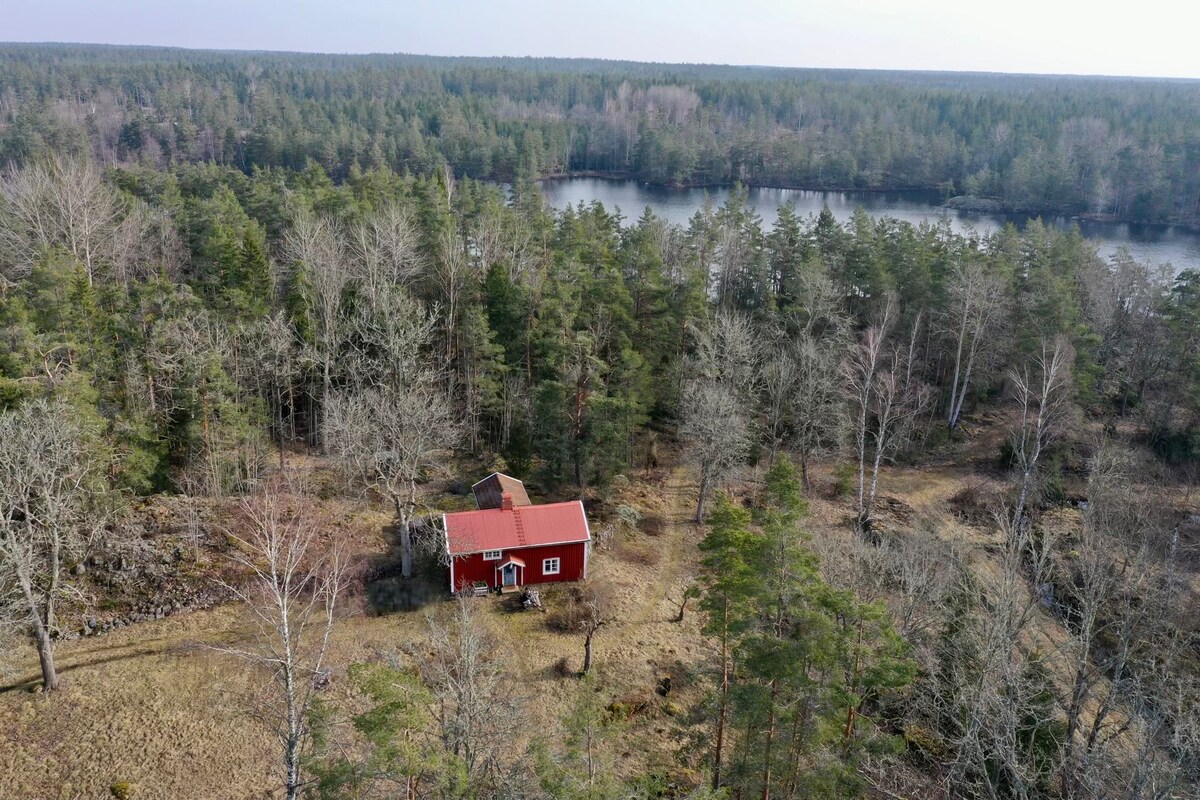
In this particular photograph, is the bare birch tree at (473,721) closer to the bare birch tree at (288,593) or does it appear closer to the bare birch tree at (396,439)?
the bare birch tree at (288,593)

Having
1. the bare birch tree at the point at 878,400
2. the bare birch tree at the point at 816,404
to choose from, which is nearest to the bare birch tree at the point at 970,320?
the bare birch tree at the point at 878,400

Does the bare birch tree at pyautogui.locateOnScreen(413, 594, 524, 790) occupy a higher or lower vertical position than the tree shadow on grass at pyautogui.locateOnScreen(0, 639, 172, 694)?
higher

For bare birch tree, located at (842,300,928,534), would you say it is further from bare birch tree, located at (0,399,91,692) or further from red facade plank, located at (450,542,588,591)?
bare birch tree, located at (0,399,91,692)

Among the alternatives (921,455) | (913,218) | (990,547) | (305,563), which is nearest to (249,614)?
(305,563)

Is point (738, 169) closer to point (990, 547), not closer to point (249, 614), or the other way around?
point (990, 547)

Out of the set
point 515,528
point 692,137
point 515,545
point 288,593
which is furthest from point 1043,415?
point 692,137

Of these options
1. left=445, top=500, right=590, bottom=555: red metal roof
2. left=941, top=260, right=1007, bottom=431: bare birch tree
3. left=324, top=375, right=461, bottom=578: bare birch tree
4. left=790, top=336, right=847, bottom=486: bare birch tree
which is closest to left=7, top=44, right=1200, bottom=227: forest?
left=324, top=375, right=461, bottom=578: bare birch tree
